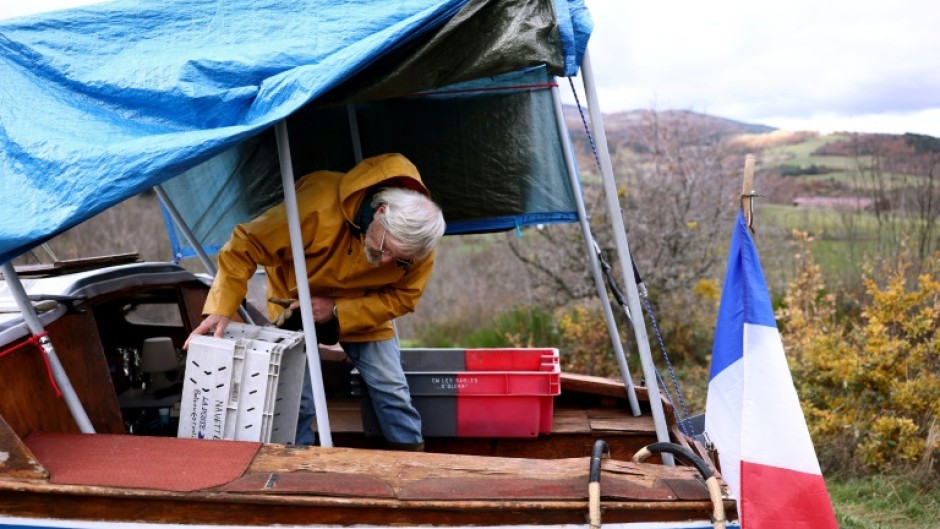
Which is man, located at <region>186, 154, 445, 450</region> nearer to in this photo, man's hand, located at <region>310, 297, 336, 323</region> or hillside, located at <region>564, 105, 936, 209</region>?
man's hand, located at <region>310, 297, 336, 323</region>

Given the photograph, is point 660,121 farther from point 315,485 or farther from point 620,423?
point 315,485

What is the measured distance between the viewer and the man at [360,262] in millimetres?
3506

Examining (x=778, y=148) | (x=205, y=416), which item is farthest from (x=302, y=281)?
→ (x=778, y=148)

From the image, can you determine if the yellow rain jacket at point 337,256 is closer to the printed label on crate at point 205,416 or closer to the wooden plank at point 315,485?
the printed label on crate at point 205,416


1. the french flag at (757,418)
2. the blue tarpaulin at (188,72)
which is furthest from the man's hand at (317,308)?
the french flag at (757,418)

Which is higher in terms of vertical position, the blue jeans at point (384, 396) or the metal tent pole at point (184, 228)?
the metal tent pole at point (184, 228)

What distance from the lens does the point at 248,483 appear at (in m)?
2.91

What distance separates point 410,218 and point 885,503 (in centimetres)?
334

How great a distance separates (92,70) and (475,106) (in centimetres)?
174

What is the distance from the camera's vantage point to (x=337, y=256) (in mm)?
3688

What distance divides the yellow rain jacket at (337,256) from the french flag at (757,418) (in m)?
1.28

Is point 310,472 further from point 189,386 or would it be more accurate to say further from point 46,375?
point 46,375

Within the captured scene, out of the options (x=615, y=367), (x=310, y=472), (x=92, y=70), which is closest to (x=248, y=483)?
(x=310, y=472)

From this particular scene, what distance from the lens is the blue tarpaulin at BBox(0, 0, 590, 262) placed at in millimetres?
3094
